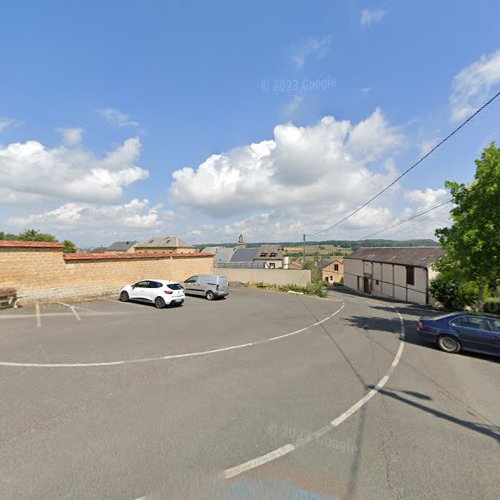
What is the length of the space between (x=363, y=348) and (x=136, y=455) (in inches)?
314

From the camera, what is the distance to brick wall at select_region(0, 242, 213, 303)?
1362cm

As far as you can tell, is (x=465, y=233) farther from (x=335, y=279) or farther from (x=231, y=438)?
(x=335, y=279)

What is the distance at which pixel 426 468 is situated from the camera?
12.4ft

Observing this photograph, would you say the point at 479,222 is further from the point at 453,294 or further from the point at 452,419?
the point at 453,294

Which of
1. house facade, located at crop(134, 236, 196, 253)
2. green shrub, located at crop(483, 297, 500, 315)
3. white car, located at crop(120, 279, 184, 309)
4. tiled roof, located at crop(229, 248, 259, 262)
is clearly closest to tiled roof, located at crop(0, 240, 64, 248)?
white car, located at crop(120, 279, 184, 309)

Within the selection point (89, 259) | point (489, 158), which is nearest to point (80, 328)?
point (89, 259)

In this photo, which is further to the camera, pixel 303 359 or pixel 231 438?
pixel 303 359

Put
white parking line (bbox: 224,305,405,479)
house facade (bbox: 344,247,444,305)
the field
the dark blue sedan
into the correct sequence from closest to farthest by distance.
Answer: white parking line (bbox: 224,305,405,479), the dark blue sedan, house facade (bbox: 344,247,444,305), the field

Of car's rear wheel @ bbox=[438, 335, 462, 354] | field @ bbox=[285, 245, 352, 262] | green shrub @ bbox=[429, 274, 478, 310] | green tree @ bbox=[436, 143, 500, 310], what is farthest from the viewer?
field @ bbox=[285, 245, 352, 262]

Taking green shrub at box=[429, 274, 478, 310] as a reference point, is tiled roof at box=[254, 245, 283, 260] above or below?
above

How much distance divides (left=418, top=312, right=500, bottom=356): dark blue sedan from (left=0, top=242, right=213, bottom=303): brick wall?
57.6ft

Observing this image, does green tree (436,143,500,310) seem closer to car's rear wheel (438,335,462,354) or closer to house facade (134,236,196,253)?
car's rear wheel (438,335,462,354)

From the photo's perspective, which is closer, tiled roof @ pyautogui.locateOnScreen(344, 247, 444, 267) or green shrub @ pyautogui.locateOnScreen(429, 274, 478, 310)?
green shrub @ pyautogui.locateOnScreen(429, 274, 478, 310)

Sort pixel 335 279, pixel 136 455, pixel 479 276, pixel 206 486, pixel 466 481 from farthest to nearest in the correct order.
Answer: pixel 335 279 < pixel 479 276 < pixel 136 455 < pixel 466 481 < pixel 206 486
